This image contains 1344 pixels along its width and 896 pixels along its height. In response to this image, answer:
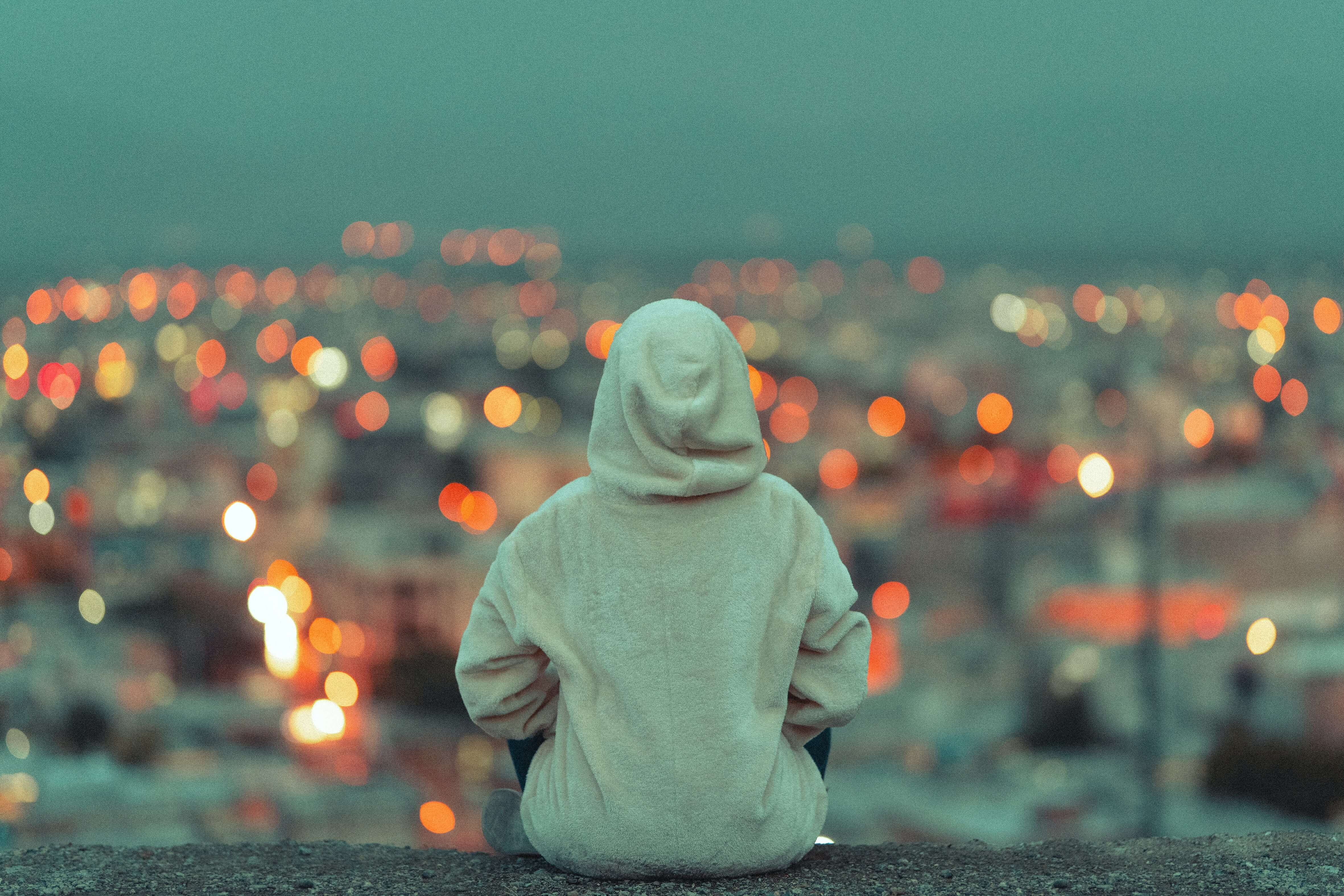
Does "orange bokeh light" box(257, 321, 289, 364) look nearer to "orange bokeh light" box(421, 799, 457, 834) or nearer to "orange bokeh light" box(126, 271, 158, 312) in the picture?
"orange bokeh light" box(126, 271, 158, 312)

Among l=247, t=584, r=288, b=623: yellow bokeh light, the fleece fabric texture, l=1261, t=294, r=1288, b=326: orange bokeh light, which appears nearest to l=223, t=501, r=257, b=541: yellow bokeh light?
l=247, t=584, r=288, b=623: yellow bokeh light

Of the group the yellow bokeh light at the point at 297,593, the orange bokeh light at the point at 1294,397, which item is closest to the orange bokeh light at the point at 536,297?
the orange bokeh light at the point at 1294,397

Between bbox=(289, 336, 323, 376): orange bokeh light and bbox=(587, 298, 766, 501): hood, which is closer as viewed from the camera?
bbox=(587, 298, 766, 501): hood

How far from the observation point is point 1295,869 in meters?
3.83

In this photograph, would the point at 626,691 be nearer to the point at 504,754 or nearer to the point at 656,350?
the point at 656,350

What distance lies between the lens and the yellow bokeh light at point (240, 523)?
35031 millimetres

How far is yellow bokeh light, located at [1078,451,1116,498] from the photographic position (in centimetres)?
4075

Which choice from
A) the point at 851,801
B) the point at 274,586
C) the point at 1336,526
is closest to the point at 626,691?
the point at 851,801

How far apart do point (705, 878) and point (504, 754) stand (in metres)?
18.0

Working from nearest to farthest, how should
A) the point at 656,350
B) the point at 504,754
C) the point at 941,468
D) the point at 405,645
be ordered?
the point at 656,350 < the point at 504,754 < the point at 405,645 < the point at 941,468

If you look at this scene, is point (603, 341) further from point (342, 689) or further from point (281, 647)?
point (342, 689)

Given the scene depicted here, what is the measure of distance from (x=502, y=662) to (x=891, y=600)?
28.0m

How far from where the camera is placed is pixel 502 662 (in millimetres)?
3508

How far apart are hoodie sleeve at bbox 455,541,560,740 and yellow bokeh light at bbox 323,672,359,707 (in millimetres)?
22032
